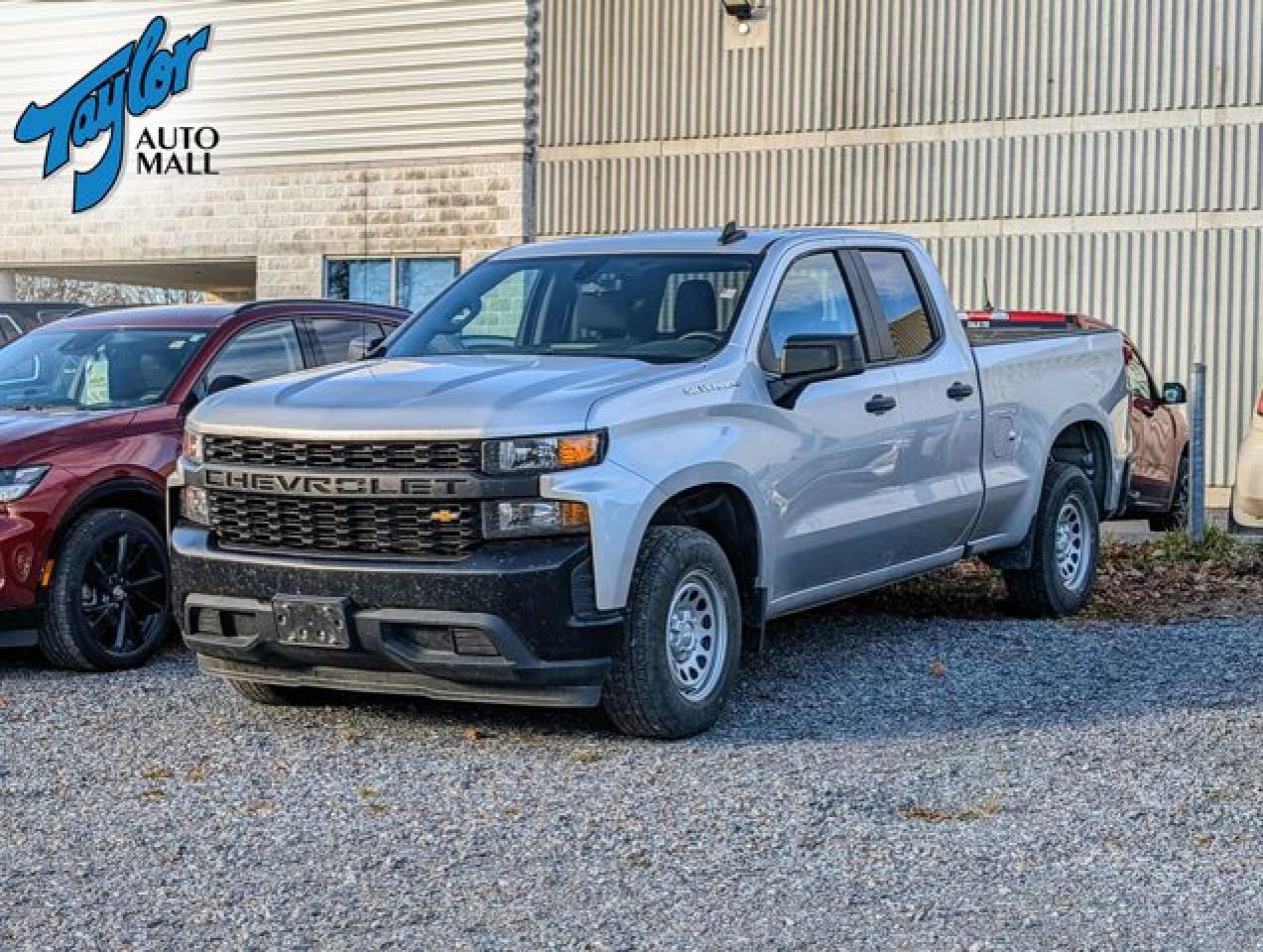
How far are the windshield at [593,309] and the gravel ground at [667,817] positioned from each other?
59.7 inches

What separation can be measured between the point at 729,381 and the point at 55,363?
4052 millimetres

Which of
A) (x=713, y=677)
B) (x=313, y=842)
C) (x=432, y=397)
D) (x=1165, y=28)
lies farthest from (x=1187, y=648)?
(x=1165, y=28)

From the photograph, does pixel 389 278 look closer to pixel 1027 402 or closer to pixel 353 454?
pixel 1027 402

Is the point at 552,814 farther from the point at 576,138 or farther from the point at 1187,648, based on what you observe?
the point at 576,138

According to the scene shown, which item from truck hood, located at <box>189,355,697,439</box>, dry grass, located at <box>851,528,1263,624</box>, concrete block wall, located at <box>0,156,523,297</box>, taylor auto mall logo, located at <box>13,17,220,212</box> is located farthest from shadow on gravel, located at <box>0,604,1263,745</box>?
taylor auto mall logo, located at <box>13,17,220,212</box>

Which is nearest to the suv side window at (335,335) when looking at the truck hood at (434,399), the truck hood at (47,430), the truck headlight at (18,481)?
the truck hood at (47,430)

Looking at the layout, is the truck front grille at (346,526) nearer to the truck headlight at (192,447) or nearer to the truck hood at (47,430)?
the truck headlight at (192,447)

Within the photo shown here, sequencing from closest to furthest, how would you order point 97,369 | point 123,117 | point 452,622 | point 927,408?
point 452,622
point 927,408
point 97,369
point 123,117

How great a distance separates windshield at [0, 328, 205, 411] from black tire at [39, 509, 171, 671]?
29.0 inches

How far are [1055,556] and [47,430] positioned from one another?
5099 mm

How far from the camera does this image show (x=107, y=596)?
29.6 ft

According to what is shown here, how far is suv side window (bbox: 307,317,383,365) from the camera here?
1045cm

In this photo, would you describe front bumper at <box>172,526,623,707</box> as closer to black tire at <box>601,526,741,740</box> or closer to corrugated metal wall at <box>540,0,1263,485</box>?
black tire at <box>601,526,741,740</box>

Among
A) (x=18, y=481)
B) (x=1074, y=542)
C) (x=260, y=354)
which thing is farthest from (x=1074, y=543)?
(x=18, y=481)
